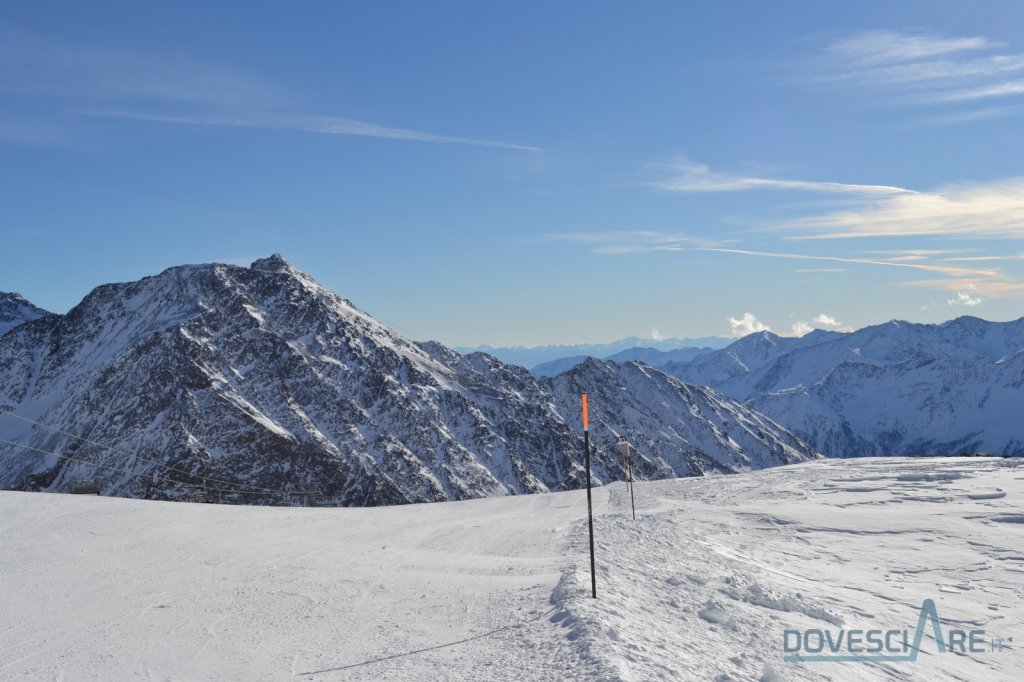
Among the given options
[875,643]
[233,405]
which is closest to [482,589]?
[875,643]

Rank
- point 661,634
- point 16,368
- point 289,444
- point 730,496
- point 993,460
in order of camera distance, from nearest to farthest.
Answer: point 661,634 → point 730,496 → point 993,460 → point 289,444 → point 16,368

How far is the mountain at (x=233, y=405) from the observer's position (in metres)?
138

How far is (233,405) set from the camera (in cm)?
15162

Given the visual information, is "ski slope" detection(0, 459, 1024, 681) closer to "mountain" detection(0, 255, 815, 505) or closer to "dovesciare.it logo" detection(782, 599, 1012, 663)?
→ "dovesciare.it logo" detection(782, 599, 1012, 663)

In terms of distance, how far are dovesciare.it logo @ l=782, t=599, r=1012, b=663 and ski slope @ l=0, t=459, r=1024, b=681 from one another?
34cm

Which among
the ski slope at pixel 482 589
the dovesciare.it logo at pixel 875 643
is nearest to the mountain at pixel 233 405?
the ski slope at pixel 482 589

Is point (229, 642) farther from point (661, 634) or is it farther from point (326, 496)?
point (326, 496)

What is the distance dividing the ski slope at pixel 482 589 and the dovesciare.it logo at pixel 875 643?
1.11 ft

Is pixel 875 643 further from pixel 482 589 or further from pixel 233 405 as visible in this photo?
pixel 233 405

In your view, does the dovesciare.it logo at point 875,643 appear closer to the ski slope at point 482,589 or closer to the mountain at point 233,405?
the ski slope at point 482,589

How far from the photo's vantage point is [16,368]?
168 metres

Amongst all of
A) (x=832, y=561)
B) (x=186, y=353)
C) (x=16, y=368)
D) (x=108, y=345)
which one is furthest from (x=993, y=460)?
(x=16, y=368)

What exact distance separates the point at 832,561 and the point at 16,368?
196985 millimetres

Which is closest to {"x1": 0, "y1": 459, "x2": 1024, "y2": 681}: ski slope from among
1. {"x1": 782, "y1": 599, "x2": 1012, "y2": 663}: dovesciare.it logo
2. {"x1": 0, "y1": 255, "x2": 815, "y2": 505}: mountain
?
{"x1": 782, "y1": 599, "x2": 1012, "y2": 663}: dovesciare.it logo
